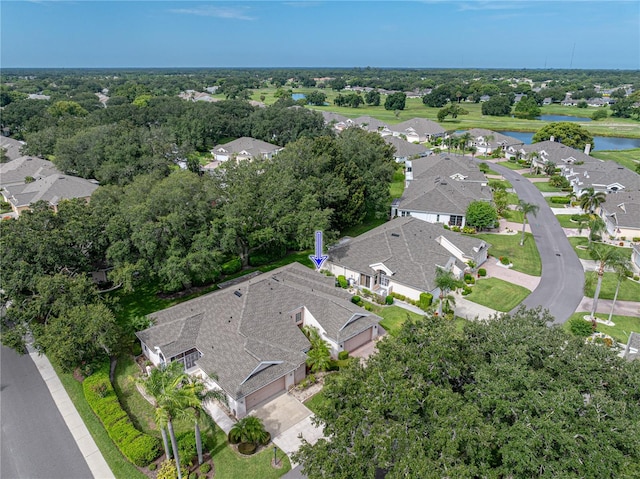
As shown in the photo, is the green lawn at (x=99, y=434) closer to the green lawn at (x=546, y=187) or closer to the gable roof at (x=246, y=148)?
the gable roof at (x=246, y=148)

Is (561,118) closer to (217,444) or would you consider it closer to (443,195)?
(443,195)

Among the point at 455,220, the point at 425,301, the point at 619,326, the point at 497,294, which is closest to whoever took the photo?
the point at 619,326

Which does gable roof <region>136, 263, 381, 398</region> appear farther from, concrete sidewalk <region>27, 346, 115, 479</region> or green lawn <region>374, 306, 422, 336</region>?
concrete sidewalk <region>27, 346, 115, 479</region>

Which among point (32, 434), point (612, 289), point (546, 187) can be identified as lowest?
point (32, 434)

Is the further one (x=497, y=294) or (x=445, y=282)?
(x=497, y=294)

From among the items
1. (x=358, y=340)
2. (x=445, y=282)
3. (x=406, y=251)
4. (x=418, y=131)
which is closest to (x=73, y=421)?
(x=358, y=340)

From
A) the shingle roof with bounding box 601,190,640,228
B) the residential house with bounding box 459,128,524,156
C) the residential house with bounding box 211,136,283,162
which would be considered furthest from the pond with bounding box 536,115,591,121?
the residential house with bounding box 211,136,283,162

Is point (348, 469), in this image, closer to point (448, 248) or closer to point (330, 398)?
point (330, 398)
